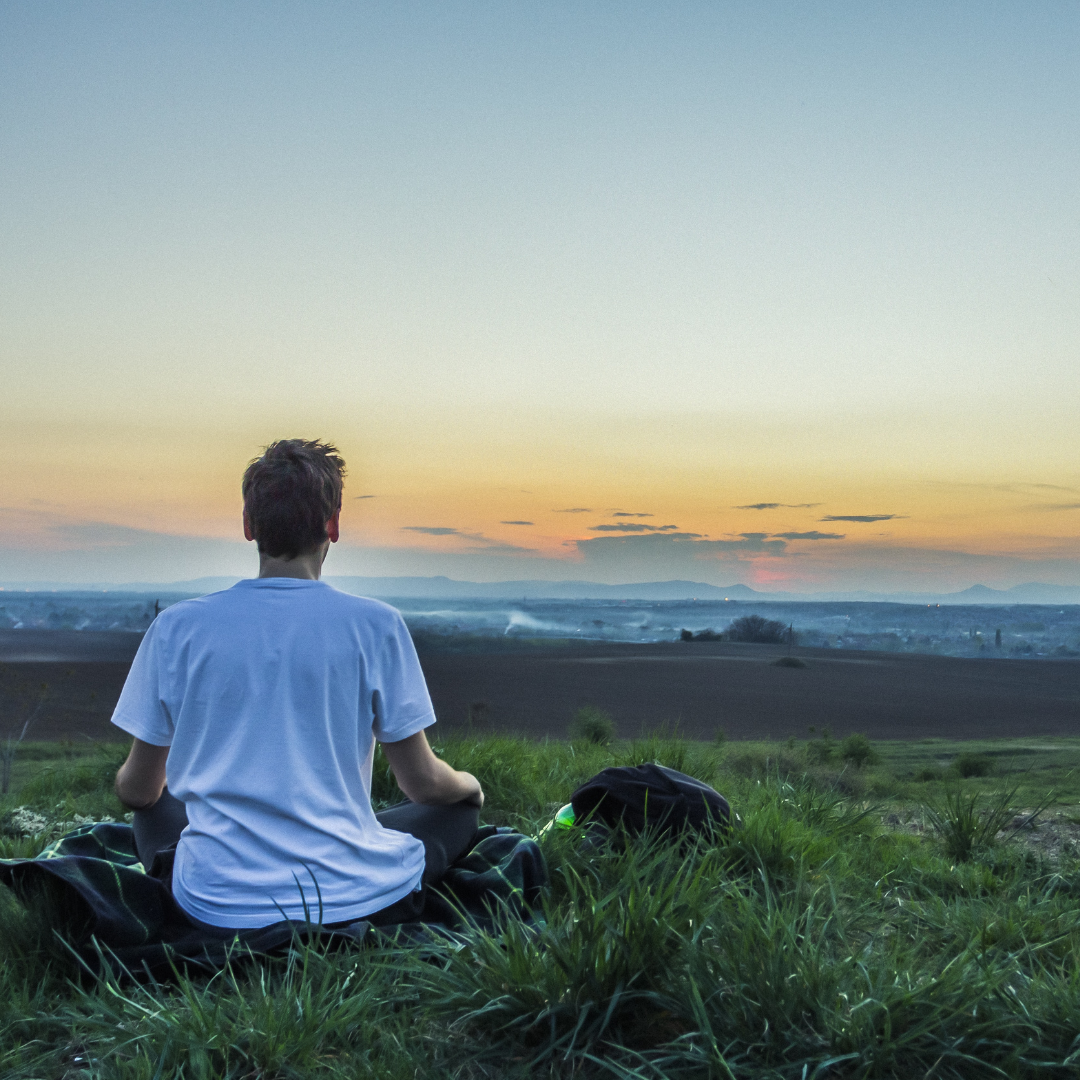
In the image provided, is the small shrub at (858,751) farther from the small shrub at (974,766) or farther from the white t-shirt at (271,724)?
the white t-shirt at (271,724)

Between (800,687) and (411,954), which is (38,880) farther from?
(800,687)

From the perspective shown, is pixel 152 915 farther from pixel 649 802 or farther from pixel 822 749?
pixel 822 749

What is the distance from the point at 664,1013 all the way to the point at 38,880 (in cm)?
176

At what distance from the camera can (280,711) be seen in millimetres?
2279

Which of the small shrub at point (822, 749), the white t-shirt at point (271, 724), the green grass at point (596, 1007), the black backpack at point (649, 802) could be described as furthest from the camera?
the small shrub at point (822, 749)

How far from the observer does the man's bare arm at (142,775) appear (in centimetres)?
249

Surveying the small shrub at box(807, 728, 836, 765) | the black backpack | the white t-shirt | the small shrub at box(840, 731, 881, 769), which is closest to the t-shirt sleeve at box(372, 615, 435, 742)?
the white t-shirt

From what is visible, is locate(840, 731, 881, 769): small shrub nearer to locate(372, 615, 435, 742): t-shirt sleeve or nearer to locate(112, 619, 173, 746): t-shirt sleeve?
locate(372, 615, 435, 742): t-shirt sleeve

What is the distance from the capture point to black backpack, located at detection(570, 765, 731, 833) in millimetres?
3352

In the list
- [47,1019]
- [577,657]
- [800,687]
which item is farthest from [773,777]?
[577,657]

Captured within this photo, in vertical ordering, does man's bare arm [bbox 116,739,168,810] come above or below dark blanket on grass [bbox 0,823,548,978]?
above

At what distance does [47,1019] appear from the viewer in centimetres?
214

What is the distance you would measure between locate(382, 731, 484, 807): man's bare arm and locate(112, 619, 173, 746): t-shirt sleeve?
23.7 inches

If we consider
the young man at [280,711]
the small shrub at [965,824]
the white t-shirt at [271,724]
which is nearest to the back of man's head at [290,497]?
the young man at [280,711]
